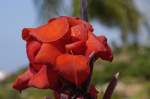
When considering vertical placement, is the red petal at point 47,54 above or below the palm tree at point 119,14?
above

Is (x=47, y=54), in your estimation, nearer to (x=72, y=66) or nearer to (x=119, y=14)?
(x=72, y=66)

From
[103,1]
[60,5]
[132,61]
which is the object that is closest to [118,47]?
[132,61]

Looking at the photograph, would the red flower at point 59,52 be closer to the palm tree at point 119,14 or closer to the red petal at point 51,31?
the red petal at point 51,31

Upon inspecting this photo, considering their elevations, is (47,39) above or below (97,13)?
above

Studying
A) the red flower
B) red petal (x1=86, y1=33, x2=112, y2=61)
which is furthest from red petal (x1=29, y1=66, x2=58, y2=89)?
red petal (x1=86, y1=33, x2=112, y2=61)

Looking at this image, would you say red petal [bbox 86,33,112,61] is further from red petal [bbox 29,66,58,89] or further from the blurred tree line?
the blurred tree line

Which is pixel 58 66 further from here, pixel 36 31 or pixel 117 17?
pixel 117 17

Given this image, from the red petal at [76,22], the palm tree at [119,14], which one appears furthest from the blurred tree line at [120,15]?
the red petal at [76,22]
